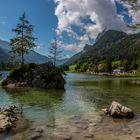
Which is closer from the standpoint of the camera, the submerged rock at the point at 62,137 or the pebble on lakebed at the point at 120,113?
the submerged rock at the point at 62,137

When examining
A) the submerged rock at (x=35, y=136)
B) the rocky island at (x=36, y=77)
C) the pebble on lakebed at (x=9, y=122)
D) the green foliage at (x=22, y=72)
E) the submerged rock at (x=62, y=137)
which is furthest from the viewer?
the green foliage at (x=22, y=72)

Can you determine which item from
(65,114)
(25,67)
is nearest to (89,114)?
(65,114)

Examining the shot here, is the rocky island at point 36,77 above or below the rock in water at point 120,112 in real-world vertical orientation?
above

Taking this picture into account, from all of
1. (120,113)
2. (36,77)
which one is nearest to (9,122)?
(120,113)

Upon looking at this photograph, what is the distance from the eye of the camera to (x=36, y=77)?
65938 millimetres

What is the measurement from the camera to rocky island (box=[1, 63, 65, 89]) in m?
65.0

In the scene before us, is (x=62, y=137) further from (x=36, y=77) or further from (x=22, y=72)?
(x=22, y=72)

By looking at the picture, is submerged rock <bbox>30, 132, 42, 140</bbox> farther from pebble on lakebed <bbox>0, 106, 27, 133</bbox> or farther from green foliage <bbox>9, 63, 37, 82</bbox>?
green foliage <bbox>9, 63, 37, 82</bbox>

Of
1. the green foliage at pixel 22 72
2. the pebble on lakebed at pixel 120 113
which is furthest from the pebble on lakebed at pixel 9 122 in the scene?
the green foliage at pixel 22 72

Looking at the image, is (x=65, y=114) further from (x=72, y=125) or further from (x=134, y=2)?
(x=134, y=2)

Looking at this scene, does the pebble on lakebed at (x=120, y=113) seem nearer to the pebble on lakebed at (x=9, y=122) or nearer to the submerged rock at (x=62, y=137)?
the submerged rock at (x=62, y=137)

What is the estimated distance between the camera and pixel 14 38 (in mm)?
81312

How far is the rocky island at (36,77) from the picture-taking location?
6500 cm

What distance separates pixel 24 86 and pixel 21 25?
25245 mm
